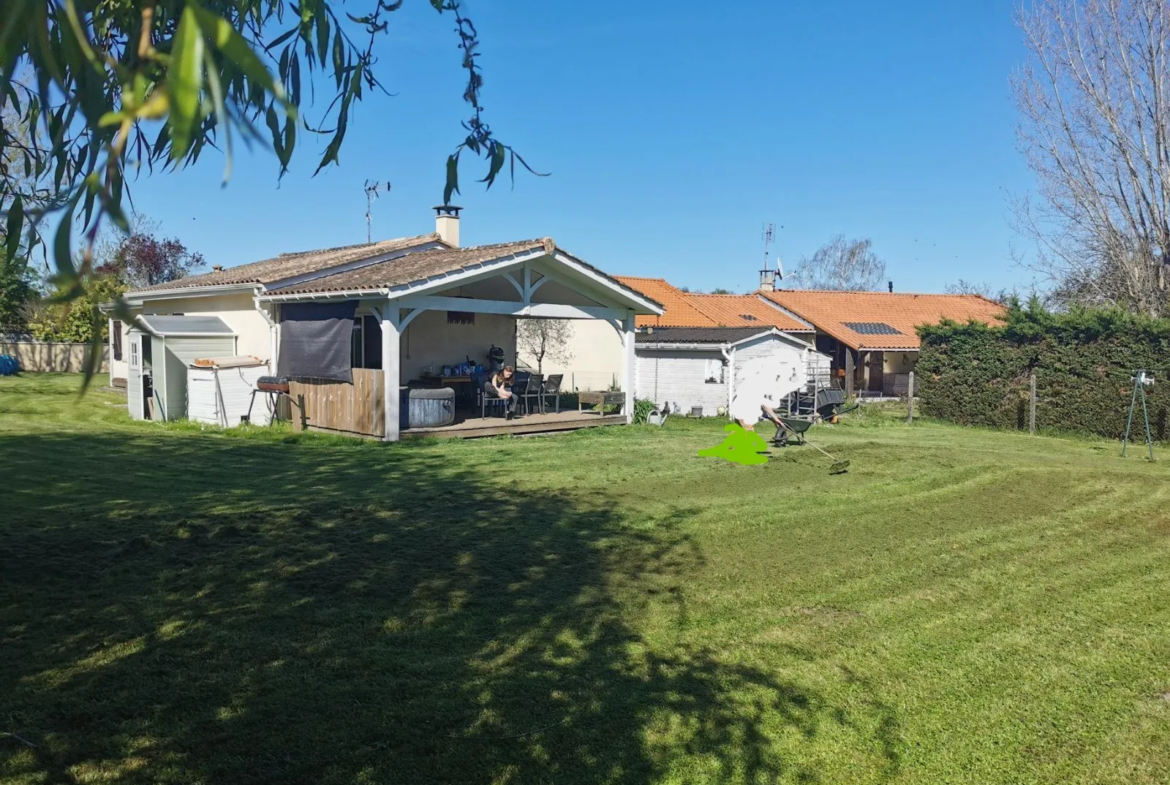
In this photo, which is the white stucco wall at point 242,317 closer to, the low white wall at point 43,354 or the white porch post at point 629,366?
the white porch post at point 629,366

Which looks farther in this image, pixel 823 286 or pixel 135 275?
pixel 823 286

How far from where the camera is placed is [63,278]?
69.0 inches

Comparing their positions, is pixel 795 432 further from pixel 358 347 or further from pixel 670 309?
pixel 670 309

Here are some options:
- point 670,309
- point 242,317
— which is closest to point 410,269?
point 242,317

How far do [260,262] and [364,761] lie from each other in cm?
2221

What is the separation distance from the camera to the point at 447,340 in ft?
63.2

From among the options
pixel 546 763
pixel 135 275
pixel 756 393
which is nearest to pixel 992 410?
pixel 756 393

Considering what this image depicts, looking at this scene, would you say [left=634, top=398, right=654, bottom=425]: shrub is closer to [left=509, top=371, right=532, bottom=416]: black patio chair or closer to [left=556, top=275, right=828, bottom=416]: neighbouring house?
[left=556, top=275, right=828, bottom=416]: neighbouring house

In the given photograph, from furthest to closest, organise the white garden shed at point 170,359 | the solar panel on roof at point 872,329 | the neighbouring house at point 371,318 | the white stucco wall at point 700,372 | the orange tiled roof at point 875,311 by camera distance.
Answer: the solar panel on roof at point 872,329 < the orange tiled roof at point 875,311 < the white stucco wall at point 700,372 < the white garden shed at point 170,359 < the neighbouring house at point 371,318

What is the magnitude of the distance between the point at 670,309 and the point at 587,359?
15.2 feet

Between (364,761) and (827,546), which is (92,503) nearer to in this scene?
(364,761)

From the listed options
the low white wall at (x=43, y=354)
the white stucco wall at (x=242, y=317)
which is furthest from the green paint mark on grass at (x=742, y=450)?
the low white wall at (x=43, y=354)

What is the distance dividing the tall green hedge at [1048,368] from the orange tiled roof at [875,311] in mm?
10409

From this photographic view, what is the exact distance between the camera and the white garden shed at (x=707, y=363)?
21.7 metres
